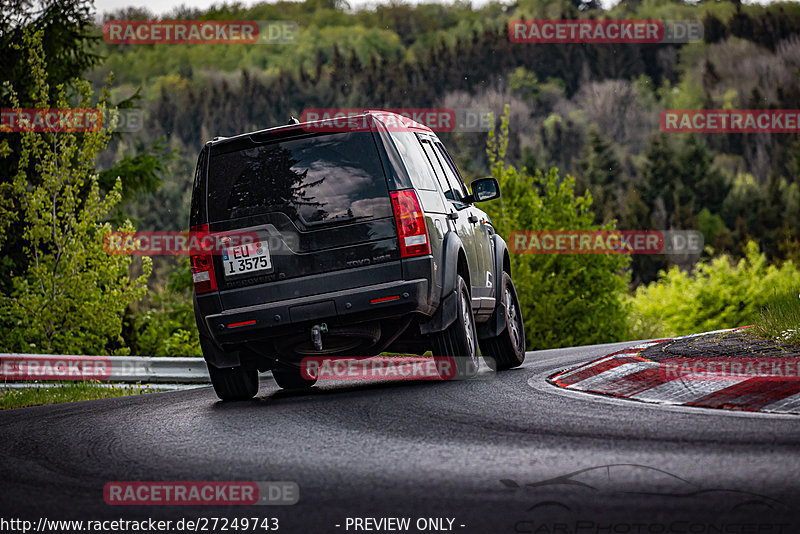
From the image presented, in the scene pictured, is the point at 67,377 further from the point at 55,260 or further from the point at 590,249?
the point at 590,249

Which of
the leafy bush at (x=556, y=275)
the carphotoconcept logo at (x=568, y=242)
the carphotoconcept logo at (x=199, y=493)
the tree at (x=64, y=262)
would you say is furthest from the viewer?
the carphotoconcept logo at (x=568, y=242)

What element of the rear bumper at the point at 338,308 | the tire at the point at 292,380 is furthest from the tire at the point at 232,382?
the tire at the point at 292,380

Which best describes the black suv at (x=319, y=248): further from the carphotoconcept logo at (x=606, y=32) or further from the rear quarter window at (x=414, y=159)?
the carphotoconcept logo at (x=606, y=32)

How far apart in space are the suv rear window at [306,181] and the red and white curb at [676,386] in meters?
2.05

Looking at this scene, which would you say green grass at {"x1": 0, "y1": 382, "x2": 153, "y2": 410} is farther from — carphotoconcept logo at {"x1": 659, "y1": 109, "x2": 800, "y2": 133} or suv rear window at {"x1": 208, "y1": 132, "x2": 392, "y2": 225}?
carphotoconcept logo at {"x1": 659, "y1": 109, "x2": 800, "y2": 133}

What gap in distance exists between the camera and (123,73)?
183 metres

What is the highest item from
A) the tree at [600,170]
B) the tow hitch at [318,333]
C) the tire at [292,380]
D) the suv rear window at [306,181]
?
the suv rear window at [306,181]

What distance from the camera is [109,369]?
1348 cm

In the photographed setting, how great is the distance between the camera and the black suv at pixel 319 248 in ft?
27.8

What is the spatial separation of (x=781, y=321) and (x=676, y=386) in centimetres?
244

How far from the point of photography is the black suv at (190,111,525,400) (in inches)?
333

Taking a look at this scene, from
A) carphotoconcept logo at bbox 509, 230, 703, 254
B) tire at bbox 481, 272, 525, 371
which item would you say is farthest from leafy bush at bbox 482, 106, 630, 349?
tire at bbox 481, 272, 525, 371

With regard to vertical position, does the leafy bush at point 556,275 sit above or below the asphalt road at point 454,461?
below

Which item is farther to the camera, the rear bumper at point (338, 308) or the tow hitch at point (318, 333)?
the tow hitch at point (318, 333)
